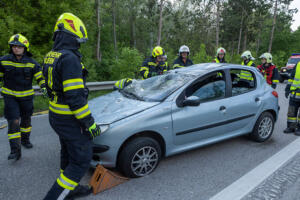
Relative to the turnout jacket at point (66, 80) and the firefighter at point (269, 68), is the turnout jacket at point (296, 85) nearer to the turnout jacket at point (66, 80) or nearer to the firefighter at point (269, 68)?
the firefighter at point (269, 68)

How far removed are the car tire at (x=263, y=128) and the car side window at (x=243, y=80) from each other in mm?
589

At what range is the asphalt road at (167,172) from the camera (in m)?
2.68

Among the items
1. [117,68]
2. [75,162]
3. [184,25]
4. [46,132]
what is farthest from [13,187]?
[184,25]

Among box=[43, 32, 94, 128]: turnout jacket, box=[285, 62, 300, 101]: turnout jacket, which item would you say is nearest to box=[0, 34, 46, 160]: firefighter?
box=[43, 32, 94, 128]: turnout jacket

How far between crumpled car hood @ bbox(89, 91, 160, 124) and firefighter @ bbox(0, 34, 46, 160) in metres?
0.94

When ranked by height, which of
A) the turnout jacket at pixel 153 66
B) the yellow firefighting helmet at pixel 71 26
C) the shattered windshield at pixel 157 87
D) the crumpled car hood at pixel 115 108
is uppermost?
the yellow firefighting helmet at pixel 71 26

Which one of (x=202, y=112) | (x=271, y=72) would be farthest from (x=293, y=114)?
(x=202, y=112)

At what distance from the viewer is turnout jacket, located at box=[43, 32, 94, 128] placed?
210cm

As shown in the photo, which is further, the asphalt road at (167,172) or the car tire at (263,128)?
the car tire at (263,128)

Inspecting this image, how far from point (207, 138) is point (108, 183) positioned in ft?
5.50

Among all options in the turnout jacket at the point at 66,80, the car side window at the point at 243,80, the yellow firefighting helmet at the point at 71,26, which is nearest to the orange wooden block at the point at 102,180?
the turnout jacket at the point at 66,80

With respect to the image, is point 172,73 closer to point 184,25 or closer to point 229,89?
point 229,89

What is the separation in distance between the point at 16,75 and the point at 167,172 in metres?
2.75

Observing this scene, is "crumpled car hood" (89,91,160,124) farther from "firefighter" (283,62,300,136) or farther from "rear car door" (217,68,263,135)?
"firefighter" (283,62,300,136)
